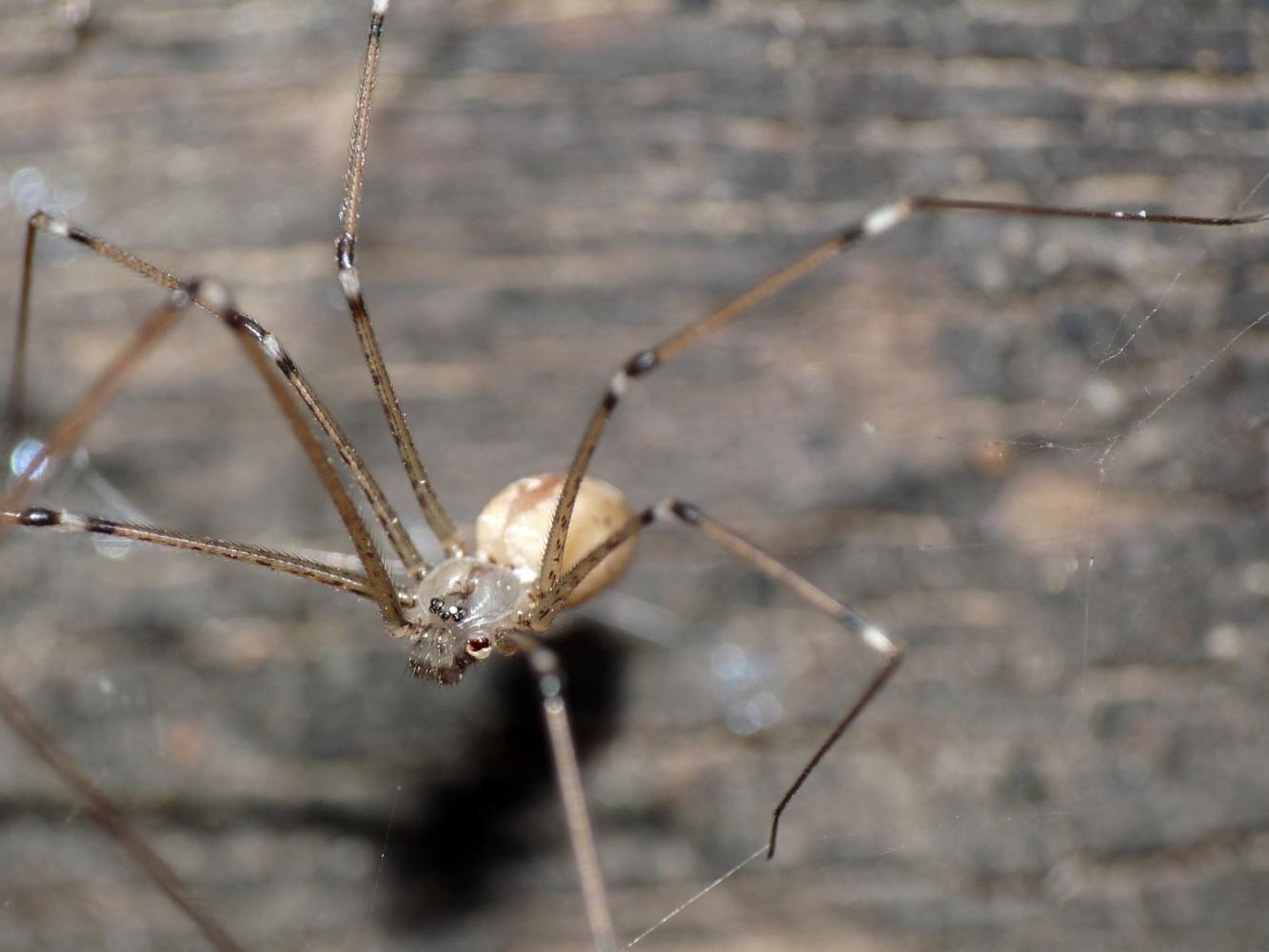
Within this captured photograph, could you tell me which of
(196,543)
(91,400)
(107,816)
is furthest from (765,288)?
(107,816)

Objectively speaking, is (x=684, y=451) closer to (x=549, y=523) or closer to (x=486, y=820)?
(x=549, y=523)

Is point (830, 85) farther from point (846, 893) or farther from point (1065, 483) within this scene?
point (846, 893)

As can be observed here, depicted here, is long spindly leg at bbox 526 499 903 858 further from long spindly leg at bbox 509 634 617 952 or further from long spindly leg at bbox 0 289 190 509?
long spindly leg at bbox 0 289 190 509

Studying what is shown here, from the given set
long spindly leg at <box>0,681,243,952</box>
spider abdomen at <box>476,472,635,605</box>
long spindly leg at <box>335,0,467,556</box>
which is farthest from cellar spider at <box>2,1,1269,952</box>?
long spindly leg at <box>0,681,243,952</box>

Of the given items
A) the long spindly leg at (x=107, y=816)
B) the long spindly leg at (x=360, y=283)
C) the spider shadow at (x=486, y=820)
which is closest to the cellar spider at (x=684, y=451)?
the long spindly leg at (x=360, y=283)

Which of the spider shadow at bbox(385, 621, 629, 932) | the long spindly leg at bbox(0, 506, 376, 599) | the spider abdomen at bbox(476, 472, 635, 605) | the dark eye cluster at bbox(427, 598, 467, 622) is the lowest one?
the spider shadow at bbox(385, 621, 629, 932)

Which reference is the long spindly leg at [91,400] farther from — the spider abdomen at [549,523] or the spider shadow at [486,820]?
the spider shadow at [486,820]

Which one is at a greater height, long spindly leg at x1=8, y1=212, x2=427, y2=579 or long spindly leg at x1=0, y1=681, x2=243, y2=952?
long spindly leg at x1=8, y1=212, x2=427, y2=579
